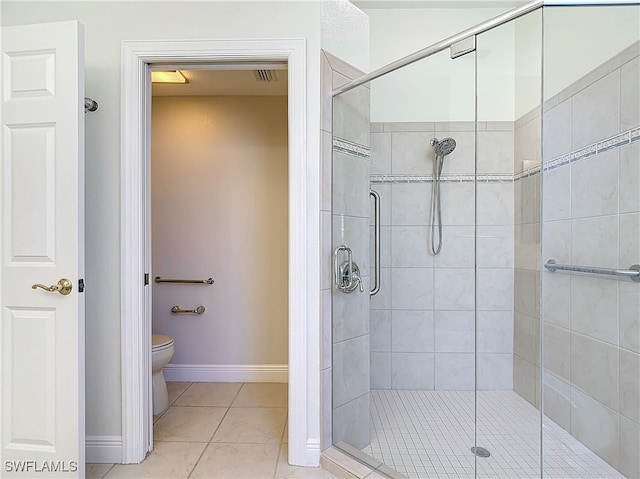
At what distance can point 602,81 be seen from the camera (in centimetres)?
172

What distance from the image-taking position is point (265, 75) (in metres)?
2.54

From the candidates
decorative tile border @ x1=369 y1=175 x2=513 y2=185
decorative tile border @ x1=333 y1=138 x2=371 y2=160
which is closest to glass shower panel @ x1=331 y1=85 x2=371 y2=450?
decorative tile border @ x1=333 y1=138 x2=371 y2=160

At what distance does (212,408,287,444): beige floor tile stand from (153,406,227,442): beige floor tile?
63mm

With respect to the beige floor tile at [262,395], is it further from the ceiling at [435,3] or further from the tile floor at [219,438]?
the ceiling at [435,3]

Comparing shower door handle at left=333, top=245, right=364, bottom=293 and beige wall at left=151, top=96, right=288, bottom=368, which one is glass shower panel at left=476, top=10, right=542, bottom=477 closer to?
shower door handle at left=333, top=245, right=364, bottom=293

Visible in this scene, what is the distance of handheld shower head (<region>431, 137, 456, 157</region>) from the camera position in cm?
208

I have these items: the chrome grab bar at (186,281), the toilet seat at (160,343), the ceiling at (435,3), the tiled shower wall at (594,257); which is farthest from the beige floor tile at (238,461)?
the ceiling at (435,3)

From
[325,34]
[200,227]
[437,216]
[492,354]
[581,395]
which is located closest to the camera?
[581,395]

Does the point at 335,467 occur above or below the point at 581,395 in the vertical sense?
below

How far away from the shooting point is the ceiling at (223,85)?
8.38 feet

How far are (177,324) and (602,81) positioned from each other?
10.4 ft

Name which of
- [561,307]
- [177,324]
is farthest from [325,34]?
[177,324]

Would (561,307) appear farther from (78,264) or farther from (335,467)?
(78,264)

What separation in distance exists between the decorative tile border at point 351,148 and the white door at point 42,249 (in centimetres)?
118
